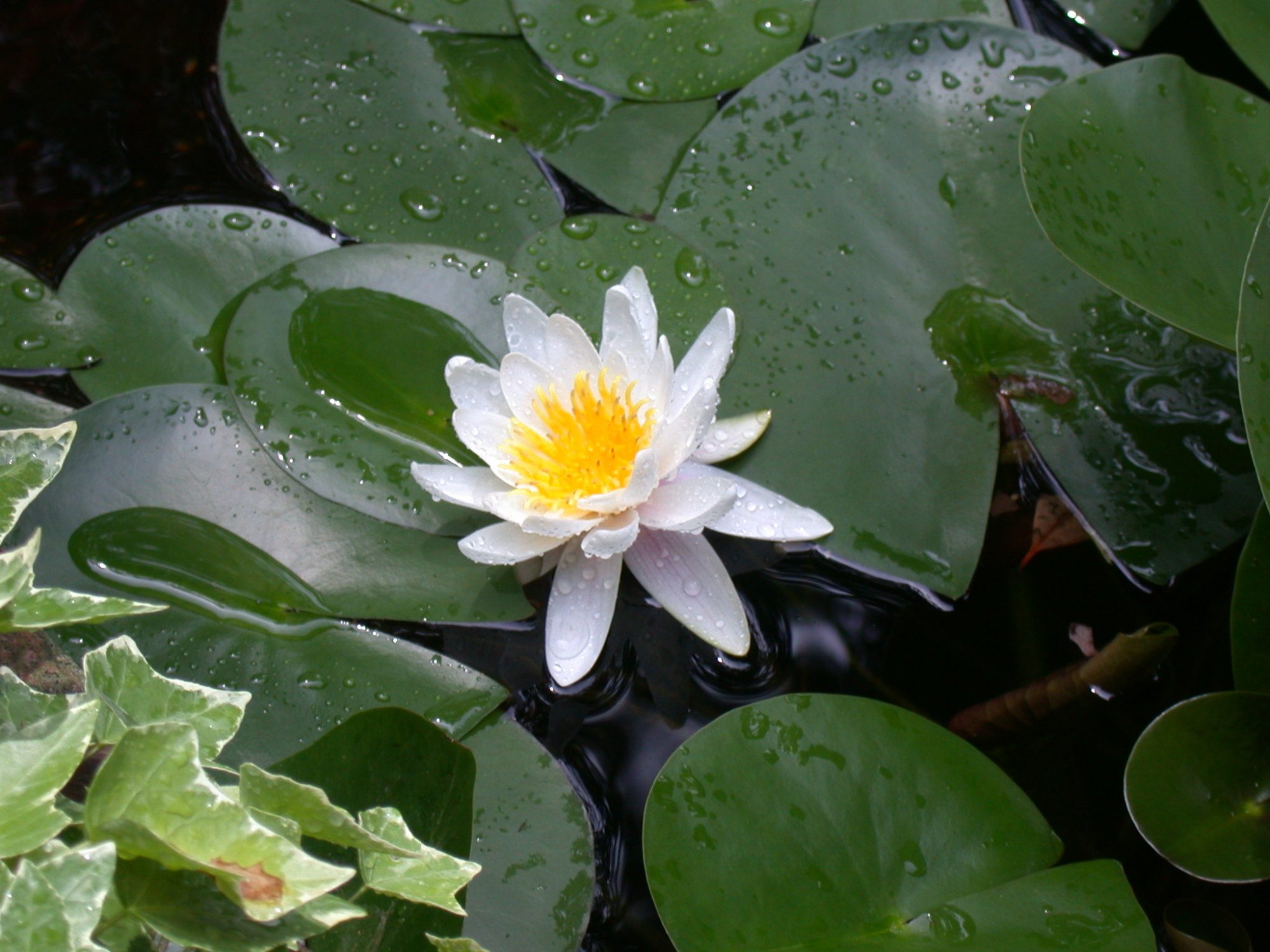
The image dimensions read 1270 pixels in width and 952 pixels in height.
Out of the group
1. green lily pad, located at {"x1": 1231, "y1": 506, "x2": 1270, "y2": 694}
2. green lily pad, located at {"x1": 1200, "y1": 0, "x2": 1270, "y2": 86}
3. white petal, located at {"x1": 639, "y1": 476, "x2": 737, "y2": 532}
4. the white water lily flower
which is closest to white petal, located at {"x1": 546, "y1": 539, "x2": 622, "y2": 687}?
the white water lily flower

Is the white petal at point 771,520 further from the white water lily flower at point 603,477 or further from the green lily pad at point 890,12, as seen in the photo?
the green lily pad at point 890,12

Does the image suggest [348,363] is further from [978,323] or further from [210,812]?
[978,323]

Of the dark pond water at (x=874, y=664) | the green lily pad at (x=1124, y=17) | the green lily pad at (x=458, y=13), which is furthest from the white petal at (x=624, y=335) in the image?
the green lily pad at (x=1124, y=17)

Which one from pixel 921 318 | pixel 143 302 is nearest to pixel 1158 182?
pixel 921 318

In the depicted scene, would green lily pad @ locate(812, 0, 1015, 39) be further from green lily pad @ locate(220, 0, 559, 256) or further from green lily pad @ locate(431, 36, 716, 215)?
green lily pad @ locate(220, 0, 559, 256)

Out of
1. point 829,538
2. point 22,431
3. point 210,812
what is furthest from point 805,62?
point 210,812
